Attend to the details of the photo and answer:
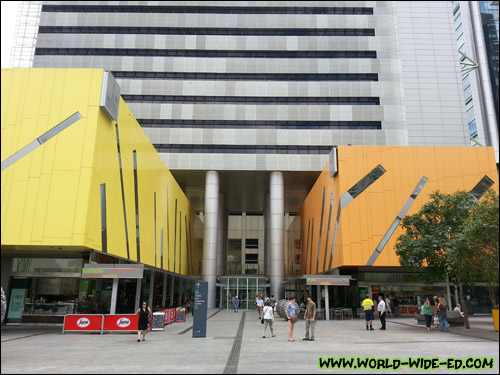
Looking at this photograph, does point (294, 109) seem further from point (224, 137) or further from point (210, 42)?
point (210, 42)

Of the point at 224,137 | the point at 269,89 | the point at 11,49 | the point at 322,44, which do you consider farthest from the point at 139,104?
the point at 322,44

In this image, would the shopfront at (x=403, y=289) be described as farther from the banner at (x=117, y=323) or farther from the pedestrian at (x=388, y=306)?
the banner at (x=117, y=323)

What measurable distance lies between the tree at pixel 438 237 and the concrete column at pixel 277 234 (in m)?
24.7

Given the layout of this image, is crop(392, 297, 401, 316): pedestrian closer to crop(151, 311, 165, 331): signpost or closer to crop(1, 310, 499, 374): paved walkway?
crop(1, 310, 499, 374): paved walkway

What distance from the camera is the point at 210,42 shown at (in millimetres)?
51375

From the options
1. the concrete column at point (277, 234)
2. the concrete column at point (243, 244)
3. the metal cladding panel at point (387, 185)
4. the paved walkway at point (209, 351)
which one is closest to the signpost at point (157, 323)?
the paved walkway at point (209, 351)

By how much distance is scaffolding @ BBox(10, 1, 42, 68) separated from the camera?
2069 inches

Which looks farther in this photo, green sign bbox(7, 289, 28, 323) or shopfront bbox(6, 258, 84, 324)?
green sign bbox(7, 289, 28, 323)

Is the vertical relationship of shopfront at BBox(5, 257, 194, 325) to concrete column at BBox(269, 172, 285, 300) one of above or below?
below

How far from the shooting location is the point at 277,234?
47.1 m

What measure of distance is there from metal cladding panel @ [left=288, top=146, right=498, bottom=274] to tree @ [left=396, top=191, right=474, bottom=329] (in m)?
7.36

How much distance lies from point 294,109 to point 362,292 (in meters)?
24.0

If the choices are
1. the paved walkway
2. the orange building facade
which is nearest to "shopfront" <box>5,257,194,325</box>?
the paved walkway

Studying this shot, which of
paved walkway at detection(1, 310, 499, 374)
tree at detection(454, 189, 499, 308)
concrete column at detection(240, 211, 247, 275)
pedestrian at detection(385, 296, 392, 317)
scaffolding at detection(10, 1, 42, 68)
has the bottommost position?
paved walkway at detection(1, 310, 499, 374)
